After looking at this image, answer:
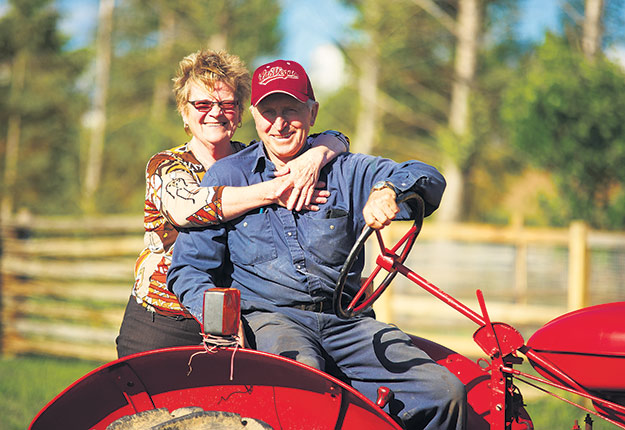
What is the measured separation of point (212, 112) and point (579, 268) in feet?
16.7

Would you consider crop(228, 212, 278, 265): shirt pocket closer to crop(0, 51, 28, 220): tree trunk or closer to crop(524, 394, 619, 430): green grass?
crop(524, 394, 619, 430): green grass

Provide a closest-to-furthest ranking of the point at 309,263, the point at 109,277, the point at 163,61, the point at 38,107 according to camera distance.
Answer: the point at 309,263, the point at 109,277, the point at 163,61, the point at 38,107

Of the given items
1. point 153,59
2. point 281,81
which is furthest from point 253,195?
point 153,59

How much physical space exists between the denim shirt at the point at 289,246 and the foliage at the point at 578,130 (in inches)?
331

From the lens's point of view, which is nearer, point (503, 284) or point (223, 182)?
point (223, 182)

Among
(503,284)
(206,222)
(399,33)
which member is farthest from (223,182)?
(399,33)

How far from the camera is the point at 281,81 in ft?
8.81

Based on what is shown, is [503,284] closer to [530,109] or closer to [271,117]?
[530,109]

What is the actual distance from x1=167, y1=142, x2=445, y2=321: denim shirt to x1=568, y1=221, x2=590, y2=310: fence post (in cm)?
503

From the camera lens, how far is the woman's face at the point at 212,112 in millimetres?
3350

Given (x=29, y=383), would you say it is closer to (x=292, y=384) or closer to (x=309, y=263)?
(x=309, y=263)

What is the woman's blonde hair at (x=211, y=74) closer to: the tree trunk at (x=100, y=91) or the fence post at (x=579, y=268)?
the fence post at (x=579, y=268)

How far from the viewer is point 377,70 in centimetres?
2111

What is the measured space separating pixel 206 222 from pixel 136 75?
27.2 m
